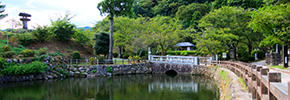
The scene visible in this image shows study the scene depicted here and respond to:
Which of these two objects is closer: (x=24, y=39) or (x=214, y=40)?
(x=214, y=40)

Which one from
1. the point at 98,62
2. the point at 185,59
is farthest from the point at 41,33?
the point at 185,59

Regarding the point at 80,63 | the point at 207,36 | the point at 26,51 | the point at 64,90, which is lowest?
the point at 64,90

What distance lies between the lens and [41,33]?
22953 mm

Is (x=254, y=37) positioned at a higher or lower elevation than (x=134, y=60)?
higher

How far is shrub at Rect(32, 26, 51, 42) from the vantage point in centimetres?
2281

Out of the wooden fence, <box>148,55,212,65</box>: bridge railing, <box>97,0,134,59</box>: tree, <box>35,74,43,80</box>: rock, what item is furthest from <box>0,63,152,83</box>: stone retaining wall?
<box>97,0,134,59</box>: tree

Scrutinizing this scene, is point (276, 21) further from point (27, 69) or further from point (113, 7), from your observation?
point (27, 69)

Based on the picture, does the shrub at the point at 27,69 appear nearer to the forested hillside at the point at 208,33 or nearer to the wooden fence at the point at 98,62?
the wooden fence at the point at 98,62

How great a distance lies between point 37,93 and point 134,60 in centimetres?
1215

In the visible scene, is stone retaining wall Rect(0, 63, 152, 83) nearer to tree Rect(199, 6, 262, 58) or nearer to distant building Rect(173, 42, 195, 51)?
tree Rect(199, 6, 262, 58)

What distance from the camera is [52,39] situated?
83.1 feet

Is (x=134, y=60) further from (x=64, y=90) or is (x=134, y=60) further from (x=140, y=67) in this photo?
(x=64, y=90)

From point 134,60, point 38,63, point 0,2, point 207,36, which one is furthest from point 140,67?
point 0,2

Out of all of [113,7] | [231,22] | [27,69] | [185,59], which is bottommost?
[27,69]
